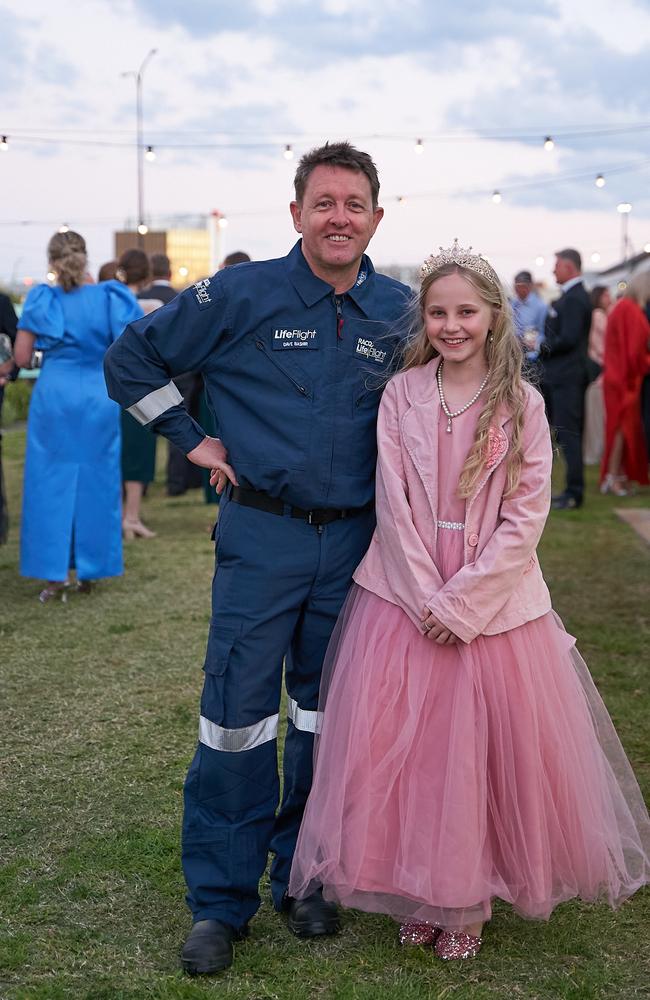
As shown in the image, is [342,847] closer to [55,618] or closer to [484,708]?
[484,708]

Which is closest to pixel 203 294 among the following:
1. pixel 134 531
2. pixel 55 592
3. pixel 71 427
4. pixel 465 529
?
pixel 465 529

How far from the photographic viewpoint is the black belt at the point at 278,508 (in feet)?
10.2

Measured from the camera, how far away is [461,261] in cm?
317

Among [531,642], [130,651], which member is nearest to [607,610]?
[130,651]

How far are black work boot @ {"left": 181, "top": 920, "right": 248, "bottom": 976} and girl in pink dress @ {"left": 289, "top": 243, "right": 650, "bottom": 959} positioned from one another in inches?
9.5

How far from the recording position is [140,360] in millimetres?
3150

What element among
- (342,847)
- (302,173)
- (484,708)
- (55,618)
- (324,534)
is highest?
(302,173)

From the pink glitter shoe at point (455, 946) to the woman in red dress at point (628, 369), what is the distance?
8.92 metres

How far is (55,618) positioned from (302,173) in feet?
13.4

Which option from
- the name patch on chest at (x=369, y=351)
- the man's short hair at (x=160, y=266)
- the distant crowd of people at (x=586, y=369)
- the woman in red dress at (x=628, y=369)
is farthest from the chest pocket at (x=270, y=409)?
the woman in red dress at (x=628, y=369)

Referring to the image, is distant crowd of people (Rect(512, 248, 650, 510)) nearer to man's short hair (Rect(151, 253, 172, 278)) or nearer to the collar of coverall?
man's short hair (Rect(151, 253, 172, 278))

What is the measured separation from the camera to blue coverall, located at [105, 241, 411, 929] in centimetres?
308

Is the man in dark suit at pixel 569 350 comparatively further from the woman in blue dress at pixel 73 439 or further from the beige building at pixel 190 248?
the beige building at pixel 190 248

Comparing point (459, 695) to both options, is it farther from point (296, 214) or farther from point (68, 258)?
point (68, 258)
